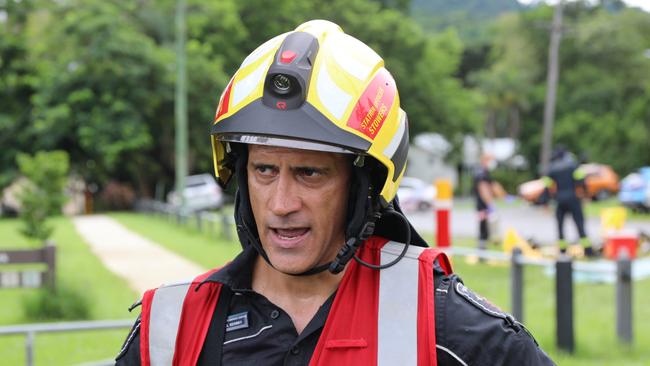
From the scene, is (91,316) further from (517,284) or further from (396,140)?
(396,140)

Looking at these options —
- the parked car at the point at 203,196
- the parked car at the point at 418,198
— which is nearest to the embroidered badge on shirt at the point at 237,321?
the parked car at the point at 203,196

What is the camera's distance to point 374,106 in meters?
2.34

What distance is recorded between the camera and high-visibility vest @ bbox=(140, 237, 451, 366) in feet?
7.01

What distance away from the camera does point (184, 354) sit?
2.29 metres

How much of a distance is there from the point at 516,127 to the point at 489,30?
14.6m

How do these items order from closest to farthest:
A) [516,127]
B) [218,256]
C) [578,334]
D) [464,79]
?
[578,334]
[218,256]
[516,127]
[464,79]

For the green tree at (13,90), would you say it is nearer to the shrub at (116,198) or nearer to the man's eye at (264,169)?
the shrub at (116,198)

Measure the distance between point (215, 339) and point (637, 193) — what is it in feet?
95.1

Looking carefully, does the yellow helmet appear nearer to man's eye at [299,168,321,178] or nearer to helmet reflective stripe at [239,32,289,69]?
helmet reflective stripe at [239,32,289,69]

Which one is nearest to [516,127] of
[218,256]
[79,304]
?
[218,256]

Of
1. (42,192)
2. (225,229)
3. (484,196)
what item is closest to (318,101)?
(42,192)

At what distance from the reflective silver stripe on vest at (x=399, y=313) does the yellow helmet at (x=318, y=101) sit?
0.66ft

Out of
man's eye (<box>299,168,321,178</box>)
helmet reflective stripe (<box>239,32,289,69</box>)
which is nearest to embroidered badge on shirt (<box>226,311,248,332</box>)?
man's eye (<box>299,168,321,178</box>)

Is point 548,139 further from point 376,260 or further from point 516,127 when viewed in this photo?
point 376,260
